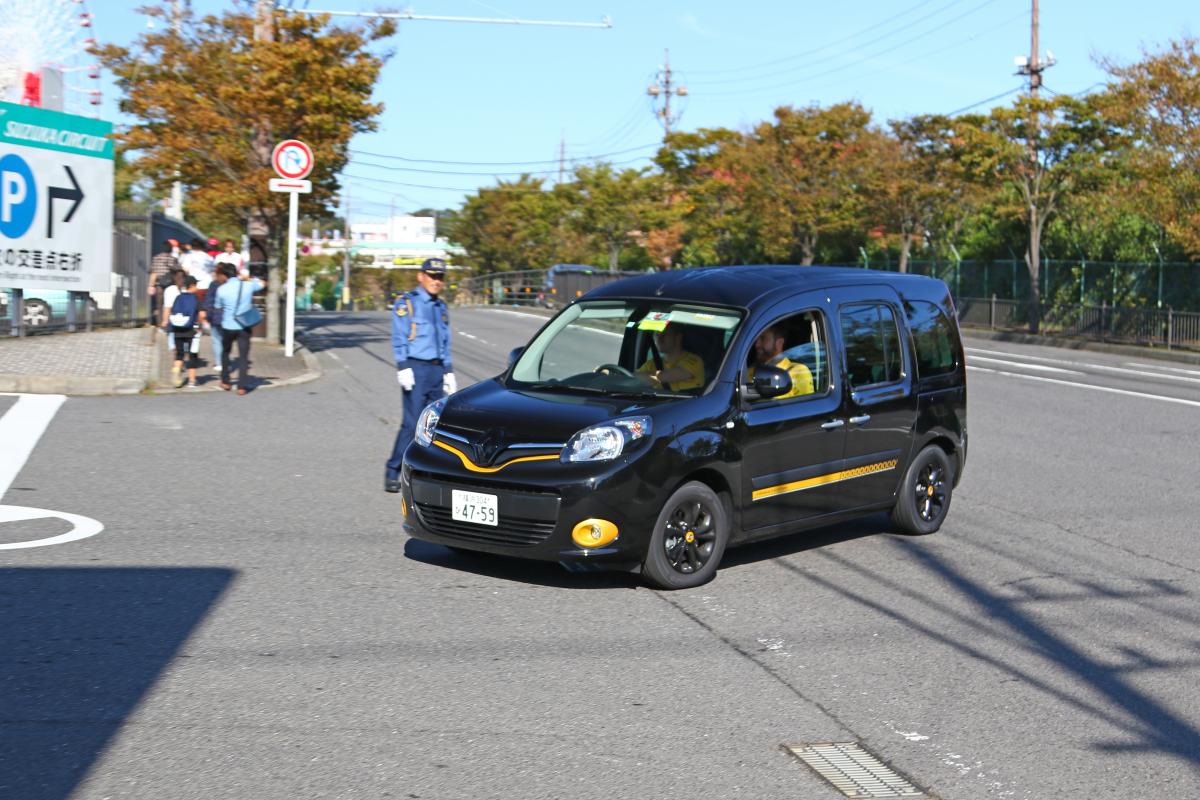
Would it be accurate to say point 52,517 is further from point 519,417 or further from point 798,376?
point 798,376

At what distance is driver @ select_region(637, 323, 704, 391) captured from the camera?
320 inches

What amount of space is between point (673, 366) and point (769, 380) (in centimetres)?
66

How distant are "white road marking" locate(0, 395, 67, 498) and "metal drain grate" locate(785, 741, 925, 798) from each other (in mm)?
6844

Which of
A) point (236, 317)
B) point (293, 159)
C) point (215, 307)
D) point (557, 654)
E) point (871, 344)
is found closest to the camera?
point (557, 654)

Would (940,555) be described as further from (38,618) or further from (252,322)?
(252,322)

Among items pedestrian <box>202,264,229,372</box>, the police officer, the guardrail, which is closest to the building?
the guardrail

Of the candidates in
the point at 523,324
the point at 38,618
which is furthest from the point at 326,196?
the point at 38,618

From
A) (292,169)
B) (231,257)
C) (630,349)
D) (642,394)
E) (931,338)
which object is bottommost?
(642,394)

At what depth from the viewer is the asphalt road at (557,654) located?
4801 mm

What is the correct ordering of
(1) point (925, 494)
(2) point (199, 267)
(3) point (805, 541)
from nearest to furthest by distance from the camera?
(3) point (805, 541)
(1) point (925, 494)
(2) point (199, 267)

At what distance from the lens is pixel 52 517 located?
29.5ft

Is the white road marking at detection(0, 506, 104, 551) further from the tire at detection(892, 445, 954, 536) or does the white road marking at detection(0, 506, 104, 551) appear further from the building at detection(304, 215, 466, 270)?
the building at detection(304, 215, 466, 270)

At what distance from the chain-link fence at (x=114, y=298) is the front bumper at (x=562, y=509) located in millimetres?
17125

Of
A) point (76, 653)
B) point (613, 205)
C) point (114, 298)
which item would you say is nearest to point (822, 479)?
point (76, 653)
